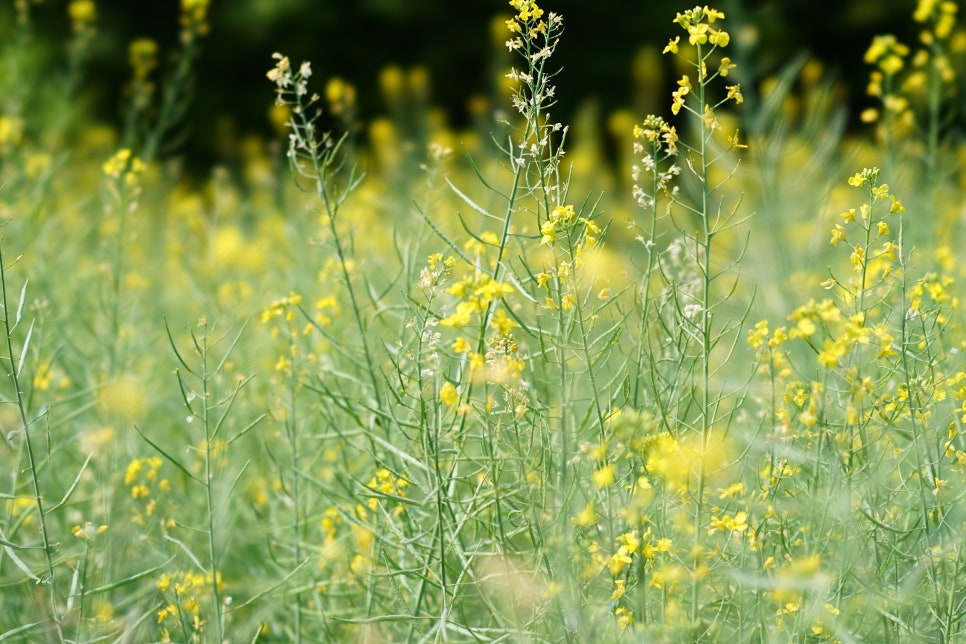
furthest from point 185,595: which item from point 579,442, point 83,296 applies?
point 83,296

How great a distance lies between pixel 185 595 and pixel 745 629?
40.9 inches

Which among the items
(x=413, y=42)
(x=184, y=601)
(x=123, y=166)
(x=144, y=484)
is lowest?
(x=184, y=601)

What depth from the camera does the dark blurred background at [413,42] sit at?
866 cm

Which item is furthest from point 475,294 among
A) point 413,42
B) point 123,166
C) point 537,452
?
point 413,42

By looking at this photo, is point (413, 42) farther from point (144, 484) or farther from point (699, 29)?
point (699, 29)

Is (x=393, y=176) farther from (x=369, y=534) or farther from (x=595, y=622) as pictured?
(x=595, y=622)

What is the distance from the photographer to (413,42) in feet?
30.5

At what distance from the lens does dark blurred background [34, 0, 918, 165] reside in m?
8.66

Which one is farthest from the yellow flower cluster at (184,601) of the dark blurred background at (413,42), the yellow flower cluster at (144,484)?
the dark blurred background at (413,42)

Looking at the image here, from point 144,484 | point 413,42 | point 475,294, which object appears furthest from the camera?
point 413,42

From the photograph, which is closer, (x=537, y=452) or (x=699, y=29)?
(x=699, y=29)

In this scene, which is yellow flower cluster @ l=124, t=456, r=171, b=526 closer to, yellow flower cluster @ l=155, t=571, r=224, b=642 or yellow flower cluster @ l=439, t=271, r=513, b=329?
yellow flower cluster @ l=155, t=571, r=224, b=642

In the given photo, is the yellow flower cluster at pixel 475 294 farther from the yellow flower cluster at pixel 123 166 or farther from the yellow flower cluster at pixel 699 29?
the yellow flower cluster at pixel 123 166

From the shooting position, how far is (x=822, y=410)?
1483 millimetres
